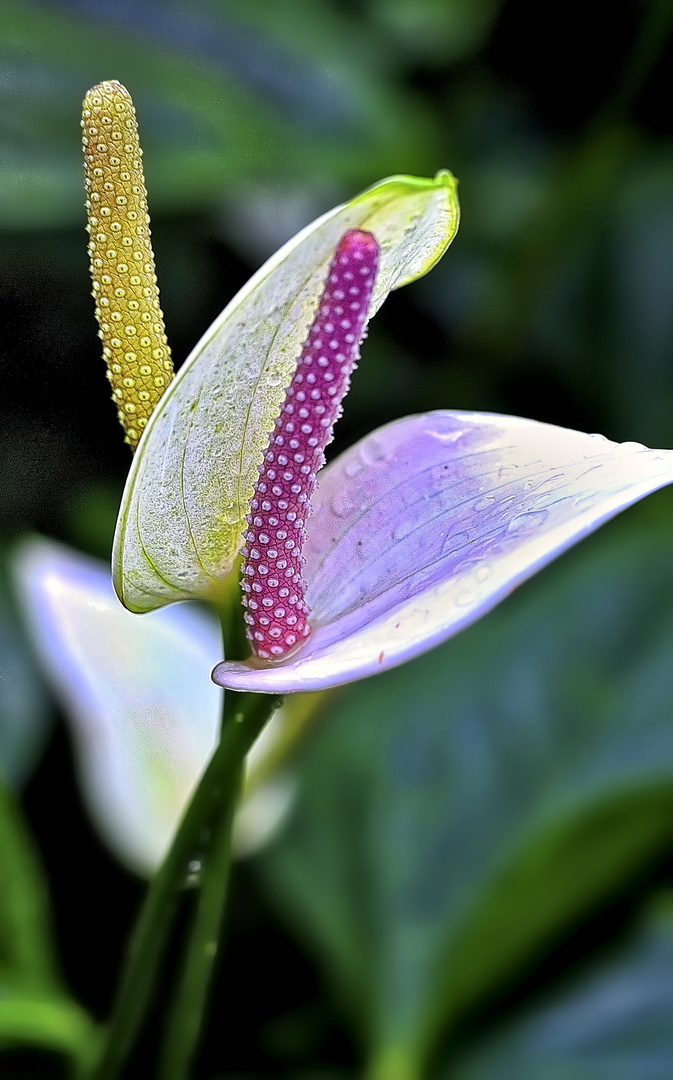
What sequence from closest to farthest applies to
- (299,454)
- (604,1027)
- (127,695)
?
1. (299,454)
2. (127,695)
3. (604,1027)

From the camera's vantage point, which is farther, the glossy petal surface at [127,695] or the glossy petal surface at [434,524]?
the glossy petal surface at [127,695]

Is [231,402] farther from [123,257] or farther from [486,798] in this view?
[486,798]

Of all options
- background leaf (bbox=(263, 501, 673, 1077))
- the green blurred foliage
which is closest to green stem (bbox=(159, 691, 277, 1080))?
the green blurred foliage

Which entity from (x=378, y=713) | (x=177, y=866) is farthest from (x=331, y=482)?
(x=378, y=713)

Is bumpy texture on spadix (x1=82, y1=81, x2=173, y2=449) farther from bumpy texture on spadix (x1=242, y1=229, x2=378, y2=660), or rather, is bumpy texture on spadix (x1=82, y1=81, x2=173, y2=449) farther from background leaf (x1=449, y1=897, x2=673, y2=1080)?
background leaf (x1=449, y1=897, x2=673, y2=1080)

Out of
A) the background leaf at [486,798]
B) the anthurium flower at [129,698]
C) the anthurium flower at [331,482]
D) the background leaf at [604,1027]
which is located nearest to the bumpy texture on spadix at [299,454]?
the anthurium flower at [331,482]

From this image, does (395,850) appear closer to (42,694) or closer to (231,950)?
(231,950)

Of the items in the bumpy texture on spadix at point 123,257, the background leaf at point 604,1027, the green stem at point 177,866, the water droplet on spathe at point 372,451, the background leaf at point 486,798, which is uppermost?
the bumpy texture on spadix at point 123,257

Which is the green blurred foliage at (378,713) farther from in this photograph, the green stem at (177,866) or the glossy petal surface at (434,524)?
the glossy petal surface at (434,524)
